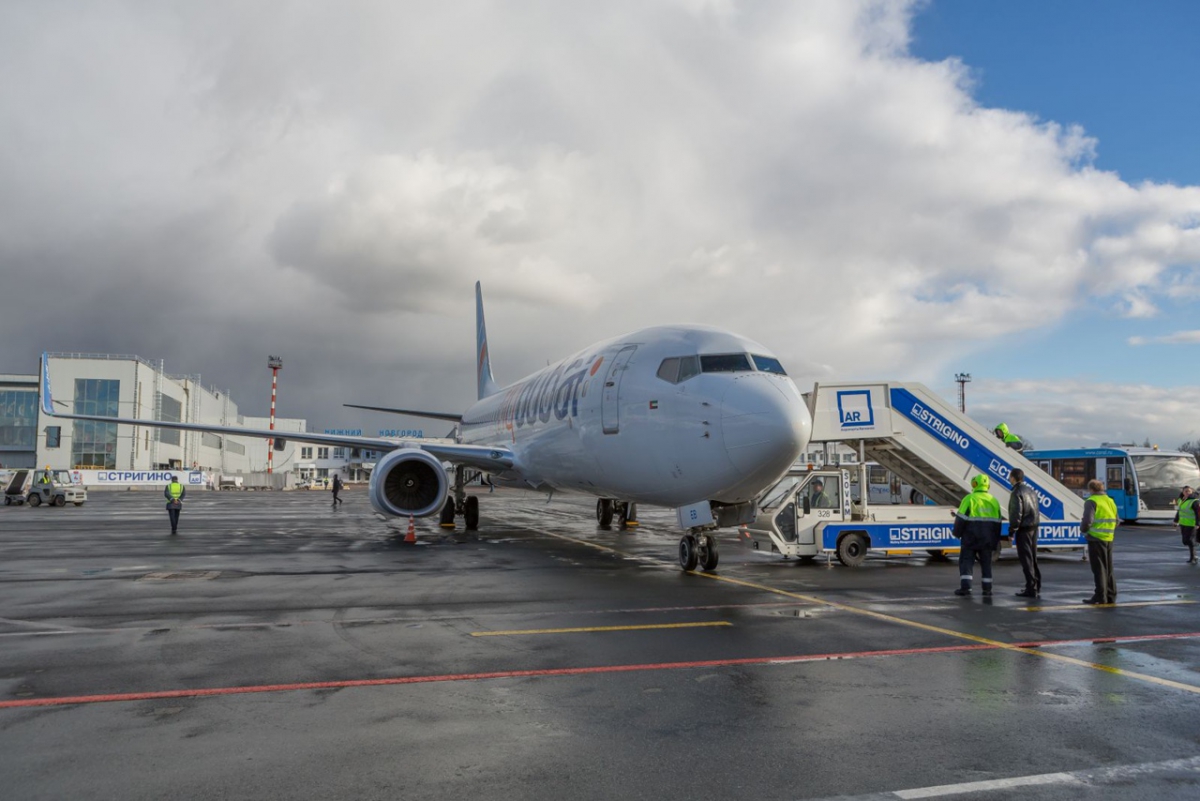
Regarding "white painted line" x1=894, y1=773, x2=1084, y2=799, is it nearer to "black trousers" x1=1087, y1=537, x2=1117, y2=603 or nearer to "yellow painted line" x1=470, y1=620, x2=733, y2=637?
"yellow painted line" x1=470, y1=620, x2=733, y2=637

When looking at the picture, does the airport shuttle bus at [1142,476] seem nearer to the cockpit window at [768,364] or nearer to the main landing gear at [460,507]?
the main landing gear at [460,507]

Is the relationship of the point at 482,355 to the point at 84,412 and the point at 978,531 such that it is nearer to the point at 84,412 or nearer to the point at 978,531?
→ the point at 978,531

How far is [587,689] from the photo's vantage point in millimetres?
6066

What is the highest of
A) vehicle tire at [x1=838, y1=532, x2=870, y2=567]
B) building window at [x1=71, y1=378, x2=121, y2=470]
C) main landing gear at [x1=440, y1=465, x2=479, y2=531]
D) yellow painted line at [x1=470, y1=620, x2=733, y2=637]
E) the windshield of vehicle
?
building window at [x1=71, y1=378, x2=121, y2=470]

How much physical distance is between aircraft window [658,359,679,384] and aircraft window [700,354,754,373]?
0.46 meters

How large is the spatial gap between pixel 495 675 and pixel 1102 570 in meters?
8.38

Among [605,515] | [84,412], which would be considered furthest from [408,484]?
[84,412]

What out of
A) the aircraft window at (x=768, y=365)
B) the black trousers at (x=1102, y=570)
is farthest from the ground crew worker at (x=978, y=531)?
the aircraft window at (x=768, y=365)

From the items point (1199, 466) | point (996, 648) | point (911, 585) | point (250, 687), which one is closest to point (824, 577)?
point (911, 585)

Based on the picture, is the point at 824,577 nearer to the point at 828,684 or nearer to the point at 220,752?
the point at 828,684

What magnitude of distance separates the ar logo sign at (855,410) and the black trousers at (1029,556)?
4.74 meters

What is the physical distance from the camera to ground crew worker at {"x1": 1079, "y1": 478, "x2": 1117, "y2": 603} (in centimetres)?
1046

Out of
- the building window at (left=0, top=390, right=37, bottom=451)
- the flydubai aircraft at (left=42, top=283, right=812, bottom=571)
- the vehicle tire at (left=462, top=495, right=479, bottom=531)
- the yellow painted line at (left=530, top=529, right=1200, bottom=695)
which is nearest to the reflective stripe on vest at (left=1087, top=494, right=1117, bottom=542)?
the yellow painted line at (left=530, top=529, right=1200, bottom=695)

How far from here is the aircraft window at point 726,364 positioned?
1206 centimetres
